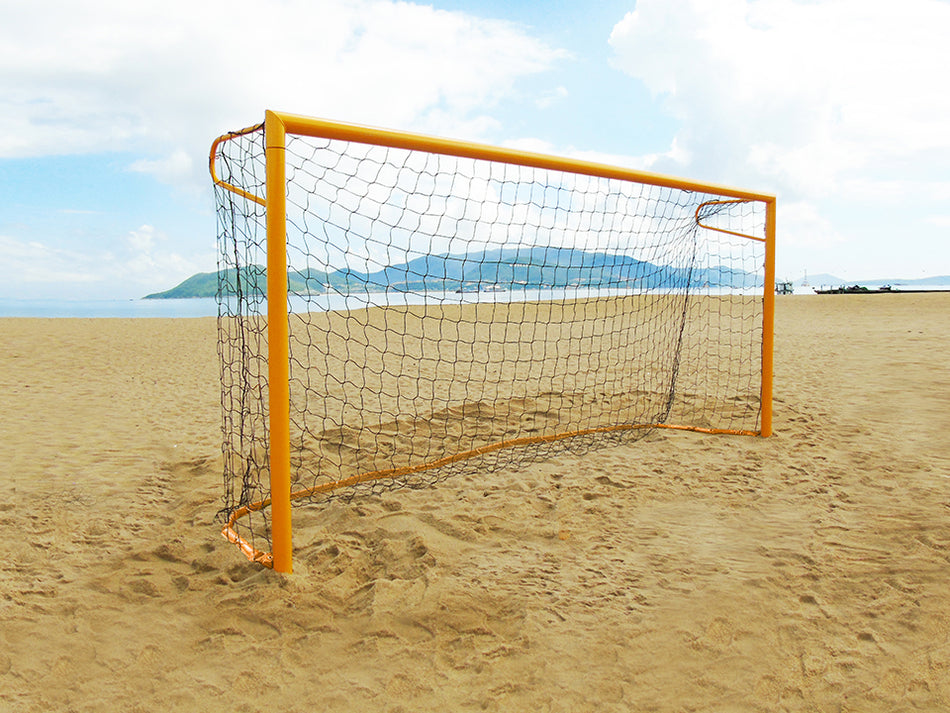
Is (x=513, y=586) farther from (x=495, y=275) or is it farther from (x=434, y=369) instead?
(x=434, y=369)

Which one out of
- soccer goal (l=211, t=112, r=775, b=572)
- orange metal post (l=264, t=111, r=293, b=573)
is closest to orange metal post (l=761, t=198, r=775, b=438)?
soccer goal (l=211, t=112, r=775, b=572)

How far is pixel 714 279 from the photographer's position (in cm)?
746

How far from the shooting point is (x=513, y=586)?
9.45ft

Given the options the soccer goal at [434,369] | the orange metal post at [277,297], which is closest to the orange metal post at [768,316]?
the soccer goal at [434,369]

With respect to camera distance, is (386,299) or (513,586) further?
(386,299)

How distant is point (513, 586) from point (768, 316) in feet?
12.9

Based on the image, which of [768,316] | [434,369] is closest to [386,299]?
[434,369]

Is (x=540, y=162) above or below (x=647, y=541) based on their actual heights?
above

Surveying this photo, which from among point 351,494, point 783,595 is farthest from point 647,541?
point 351,494

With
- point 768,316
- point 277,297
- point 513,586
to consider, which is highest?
point 277,297

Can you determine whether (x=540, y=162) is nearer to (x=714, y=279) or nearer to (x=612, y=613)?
(x=612, y=613)

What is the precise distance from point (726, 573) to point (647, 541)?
1.62 feet

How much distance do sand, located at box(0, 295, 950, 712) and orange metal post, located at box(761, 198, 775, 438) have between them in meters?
0.31

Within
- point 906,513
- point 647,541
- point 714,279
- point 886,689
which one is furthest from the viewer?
point 714,279
